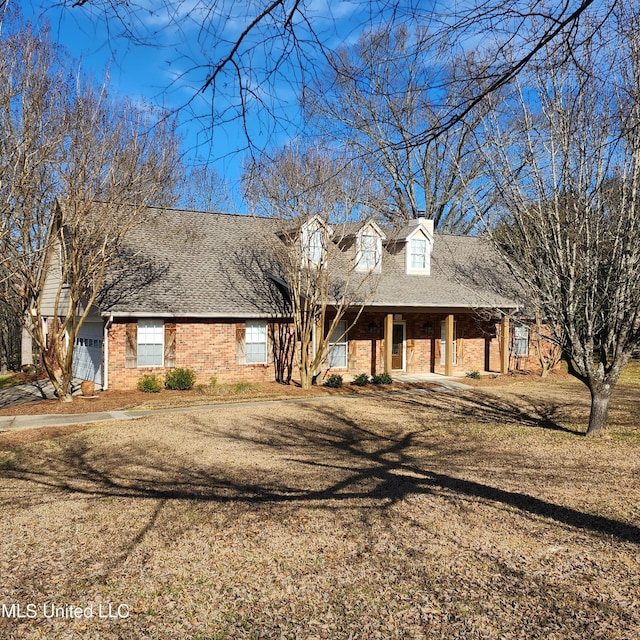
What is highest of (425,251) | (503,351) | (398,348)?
(425,251)

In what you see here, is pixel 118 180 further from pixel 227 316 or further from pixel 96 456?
pixel 96 456

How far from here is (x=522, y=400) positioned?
17.0 m

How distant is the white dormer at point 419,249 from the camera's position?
23578 mm

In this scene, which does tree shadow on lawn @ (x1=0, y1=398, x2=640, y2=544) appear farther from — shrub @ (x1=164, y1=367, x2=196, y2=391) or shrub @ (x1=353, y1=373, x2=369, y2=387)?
shrub @ (x1=353, y1=373, x2=369, y2=387)

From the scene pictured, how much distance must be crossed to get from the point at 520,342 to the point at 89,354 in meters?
16.7

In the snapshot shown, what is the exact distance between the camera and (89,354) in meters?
19.3

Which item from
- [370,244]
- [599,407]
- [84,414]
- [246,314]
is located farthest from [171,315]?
[599,407]

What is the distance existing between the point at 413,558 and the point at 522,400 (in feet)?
40.7

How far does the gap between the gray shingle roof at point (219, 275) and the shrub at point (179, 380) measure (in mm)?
1710

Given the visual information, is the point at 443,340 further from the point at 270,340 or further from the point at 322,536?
the point at 322,536

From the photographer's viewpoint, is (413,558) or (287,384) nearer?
(413,558)

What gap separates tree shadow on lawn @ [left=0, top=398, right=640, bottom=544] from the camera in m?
7.36

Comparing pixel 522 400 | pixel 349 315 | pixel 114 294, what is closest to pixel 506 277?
pixel 349 315

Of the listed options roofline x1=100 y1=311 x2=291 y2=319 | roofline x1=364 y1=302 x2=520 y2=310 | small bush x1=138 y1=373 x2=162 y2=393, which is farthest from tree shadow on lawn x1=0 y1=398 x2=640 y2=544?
roofline x1=364 y1=302 x2=520 y2=310
